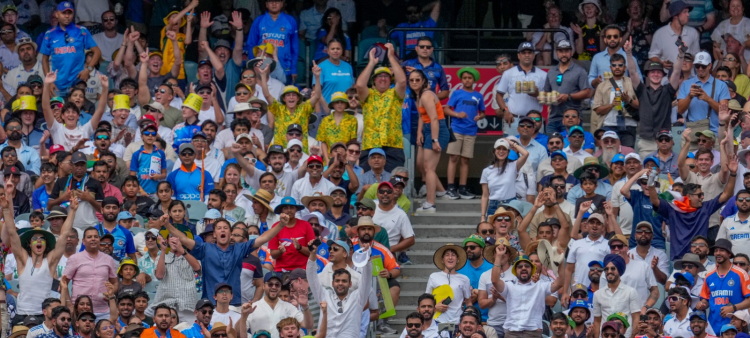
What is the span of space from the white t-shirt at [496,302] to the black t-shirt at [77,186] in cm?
473

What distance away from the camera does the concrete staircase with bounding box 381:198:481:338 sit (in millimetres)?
17828

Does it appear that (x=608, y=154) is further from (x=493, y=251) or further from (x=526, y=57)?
(x=493, y=251)

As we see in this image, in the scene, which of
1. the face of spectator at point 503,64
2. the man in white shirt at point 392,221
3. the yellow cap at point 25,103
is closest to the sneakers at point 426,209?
the man in white shirt at point 392,221

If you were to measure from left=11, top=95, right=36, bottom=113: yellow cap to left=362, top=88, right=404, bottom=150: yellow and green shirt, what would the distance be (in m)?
4.53

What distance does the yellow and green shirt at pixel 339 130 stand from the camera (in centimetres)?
1933

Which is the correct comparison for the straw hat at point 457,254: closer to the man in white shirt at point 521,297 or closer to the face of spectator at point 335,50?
the man in white shirt at point 521,297

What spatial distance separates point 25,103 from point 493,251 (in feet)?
22.7

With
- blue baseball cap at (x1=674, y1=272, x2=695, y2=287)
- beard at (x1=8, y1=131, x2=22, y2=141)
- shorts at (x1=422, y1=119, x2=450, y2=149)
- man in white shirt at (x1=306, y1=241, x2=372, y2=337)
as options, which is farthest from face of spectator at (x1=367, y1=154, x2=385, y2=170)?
beard at (x1=8, y1=131, x2=22, y2=141)

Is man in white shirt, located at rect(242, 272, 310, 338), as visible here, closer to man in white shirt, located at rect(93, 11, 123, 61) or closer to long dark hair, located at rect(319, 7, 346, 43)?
long dark hair, located at rect(319, 7, 346, 43)

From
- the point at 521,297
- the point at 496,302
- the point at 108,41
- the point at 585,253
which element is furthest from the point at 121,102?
the point at 585,253

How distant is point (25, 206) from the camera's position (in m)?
18.2

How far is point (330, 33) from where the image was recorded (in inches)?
882

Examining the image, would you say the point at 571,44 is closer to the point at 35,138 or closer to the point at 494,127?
the point at 494,127

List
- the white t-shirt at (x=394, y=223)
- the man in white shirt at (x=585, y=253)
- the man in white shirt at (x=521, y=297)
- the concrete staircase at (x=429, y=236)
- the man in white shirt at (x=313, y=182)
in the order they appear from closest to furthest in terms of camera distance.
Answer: the man in white shirt at (x=521, y=297)
the man in white shirt at (x=585, y=253)
the white t-shirt at (x=394, y=223)
the concrete staircase at (x=429, y=236)
the man in white shirt at (x=313, y=182)
